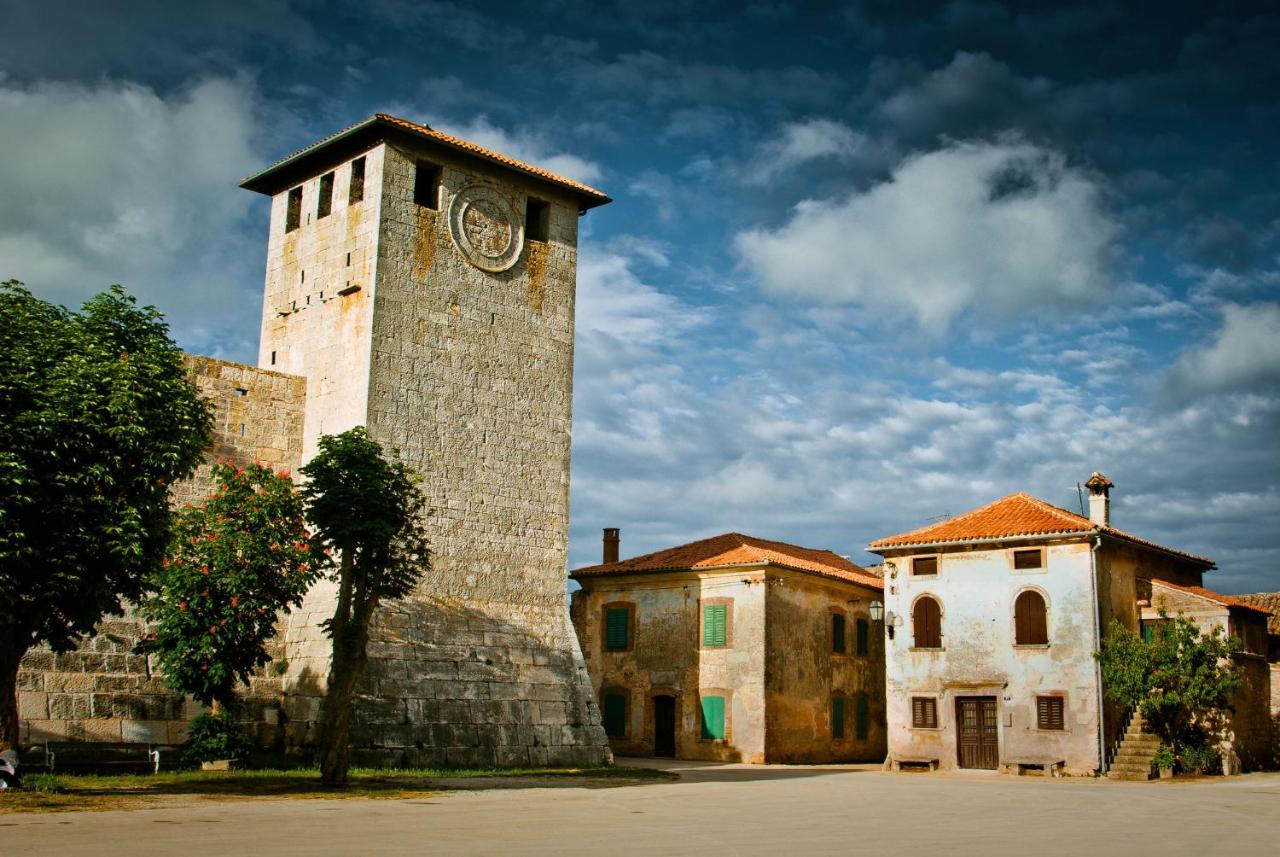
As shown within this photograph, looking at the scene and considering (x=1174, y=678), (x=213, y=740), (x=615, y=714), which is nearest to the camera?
(x=213, y=740)

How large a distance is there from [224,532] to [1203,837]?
15504 mm

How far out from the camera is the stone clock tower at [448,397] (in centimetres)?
2416

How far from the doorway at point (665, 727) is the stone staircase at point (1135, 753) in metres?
12.0

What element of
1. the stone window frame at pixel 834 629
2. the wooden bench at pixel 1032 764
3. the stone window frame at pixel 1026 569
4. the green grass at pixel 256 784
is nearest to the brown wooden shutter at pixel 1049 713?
the wooden bench at pixel 1032 764

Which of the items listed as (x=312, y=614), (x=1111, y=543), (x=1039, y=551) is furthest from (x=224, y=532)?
(x=1111, y=543)

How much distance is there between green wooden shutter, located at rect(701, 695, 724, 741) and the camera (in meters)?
32.9

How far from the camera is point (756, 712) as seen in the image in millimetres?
32281

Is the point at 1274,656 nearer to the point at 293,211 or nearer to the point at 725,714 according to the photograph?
the point at 725,714

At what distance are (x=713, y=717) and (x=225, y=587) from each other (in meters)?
16.4

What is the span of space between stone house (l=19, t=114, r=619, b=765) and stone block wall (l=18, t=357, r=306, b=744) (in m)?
0.04

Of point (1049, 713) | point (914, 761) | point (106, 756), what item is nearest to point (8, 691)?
point (106, 756)

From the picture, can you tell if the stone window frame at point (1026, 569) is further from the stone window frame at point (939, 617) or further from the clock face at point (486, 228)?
the clock face at point (486, 228)

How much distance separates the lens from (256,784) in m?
18.5

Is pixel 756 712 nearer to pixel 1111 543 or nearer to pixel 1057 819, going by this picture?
pixel 1111 543
